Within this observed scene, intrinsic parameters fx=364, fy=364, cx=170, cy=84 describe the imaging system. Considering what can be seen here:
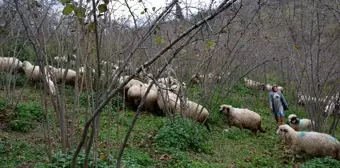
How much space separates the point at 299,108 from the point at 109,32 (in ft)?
46.3

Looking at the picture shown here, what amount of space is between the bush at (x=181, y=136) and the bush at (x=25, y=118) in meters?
3.17

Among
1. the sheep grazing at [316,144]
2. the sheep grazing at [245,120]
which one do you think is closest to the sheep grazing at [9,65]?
the sheep grazing at [245,120]

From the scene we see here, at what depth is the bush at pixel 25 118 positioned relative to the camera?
8664 mm

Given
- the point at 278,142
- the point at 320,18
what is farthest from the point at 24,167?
the point at 320,18

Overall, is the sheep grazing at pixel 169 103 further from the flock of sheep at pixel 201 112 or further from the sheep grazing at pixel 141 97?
the sheep grazing at pixel 141 97

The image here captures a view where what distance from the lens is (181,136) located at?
9.16 meters

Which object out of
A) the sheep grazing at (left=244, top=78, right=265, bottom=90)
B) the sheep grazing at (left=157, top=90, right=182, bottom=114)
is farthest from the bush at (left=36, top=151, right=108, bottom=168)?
the sheep grazing at (left=244, top=78, right=265, bottom=90)

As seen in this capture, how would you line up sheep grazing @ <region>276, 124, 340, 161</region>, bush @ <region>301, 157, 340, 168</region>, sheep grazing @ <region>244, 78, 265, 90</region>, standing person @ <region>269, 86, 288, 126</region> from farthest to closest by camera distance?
sheep grazing @ <region>244, 78, 265, 90</region> < standing person @ <region>269, 86, 288, 126</region> < sheep grazing @ <region>276, 124, 340, 161</region> < bush @ <region>301, 157, 340, 168</region>

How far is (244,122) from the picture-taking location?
12.4m

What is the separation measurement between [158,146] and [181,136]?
73 centimetres

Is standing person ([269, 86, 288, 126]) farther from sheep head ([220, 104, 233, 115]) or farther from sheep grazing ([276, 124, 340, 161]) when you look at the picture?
sheep grazing ([276, 124, 340, 161])

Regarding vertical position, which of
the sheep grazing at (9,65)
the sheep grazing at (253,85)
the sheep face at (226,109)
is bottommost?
the sheep face at (226,109)

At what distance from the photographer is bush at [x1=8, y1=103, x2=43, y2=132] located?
8.66m

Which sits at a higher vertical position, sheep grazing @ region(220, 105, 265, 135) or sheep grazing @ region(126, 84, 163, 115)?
sheep grazing @ region(126, 84, 163, 115)
